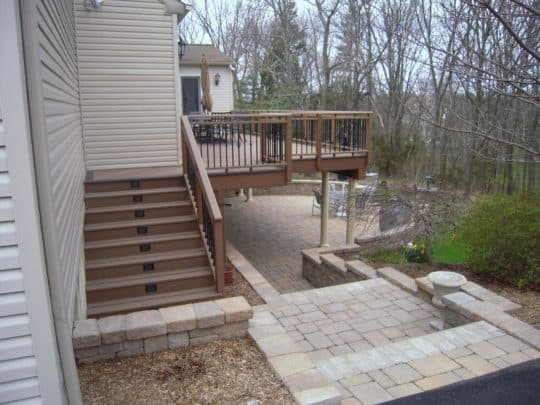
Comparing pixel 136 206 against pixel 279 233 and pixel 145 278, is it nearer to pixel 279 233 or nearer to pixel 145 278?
pixel 145 278

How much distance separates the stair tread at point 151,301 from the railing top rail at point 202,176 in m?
0.92

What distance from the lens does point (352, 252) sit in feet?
23.9

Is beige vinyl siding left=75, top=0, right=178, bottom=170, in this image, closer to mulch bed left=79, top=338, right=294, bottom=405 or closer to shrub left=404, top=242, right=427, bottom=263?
shrub left=404, top=242, right=427, bottom=263

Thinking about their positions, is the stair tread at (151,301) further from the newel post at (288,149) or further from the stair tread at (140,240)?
the newel post at (288,149)

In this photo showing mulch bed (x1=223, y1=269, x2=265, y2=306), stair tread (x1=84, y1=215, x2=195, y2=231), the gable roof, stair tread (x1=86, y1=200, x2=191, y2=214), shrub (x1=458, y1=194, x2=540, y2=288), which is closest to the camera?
shrub (x1=458, y1=194, x2=540, y2=288)

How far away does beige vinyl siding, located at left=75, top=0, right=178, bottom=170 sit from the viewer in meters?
6.69

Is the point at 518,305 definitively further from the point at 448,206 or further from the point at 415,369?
the point at 448,206

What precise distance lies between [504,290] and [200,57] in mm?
11290

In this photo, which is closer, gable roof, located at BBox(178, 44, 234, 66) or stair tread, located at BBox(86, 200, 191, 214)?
stair tread, located at BBox(86, 200, 191, 214)

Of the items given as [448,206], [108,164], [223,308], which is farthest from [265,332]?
[108,164]

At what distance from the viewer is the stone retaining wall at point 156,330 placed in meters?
3.22

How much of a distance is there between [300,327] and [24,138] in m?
3.30

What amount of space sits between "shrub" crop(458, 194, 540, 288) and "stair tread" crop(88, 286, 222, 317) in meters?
3.33

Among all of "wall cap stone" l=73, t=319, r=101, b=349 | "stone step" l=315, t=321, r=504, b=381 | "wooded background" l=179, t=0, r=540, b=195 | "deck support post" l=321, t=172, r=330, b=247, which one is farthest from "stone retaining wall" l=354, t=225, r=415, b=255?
"wall cap stone" l=73, t=319, r=101, b=349
